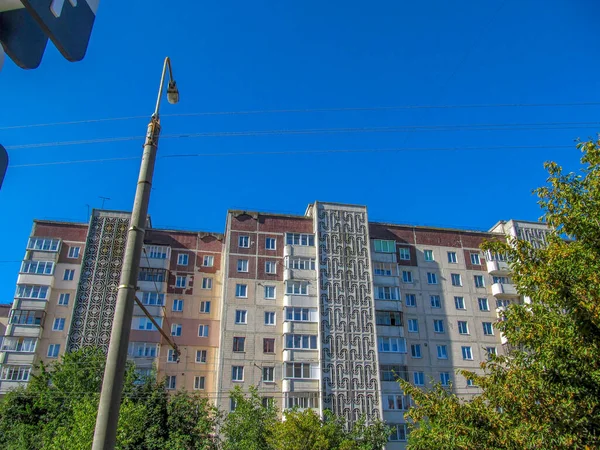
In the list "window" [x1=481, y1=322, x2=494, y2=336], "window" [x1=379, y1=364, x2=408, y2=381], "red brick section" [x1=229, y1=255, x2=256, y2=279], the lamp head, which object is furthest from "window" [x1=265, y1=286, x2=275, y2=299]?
the lamp head

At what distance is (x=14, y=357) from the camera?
48438mm

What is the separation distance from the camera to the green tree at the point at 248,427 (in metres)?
38.5

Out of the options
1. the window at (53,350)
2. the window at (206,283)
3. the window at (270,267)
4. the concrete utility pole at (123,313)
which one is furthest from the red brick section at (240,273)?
the concrete utility pole at (123,313)

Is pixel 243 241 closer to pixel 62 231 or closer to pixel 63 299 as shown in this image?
pixel 63 299

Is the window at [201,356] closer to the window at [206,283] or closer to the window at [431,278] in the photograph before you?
the window at [206,283]

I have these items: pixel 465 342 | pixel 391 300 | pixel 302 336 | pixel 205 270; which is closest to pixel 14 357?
pixel 205 270

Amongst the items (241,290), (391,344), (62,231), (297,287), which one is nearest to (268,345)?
(241,290)

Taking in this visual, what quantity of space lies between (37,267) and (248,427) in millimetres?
28568

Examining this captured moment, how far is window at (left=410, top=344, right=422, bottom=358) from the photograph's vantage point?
176 ft

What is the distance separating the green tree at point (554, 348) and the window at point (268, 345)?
35.4 meters

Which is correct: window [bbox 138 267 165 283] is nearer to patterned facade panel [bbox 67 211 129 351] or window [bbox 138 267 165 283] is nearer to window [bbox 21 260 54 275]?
patterned facade panel [bbox 67 211 129 351]

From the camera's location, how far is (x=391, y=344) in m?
53.2

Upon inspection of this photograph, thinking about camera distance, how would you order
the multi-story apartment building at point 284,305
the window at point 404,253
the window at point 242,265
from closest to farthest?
the multi-story apartment building at point 284,305 → the window at point 242,265 → the window at point 404,253

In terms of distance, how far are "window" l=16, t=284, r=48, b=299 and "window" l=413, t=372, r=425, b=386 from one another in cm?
3824
